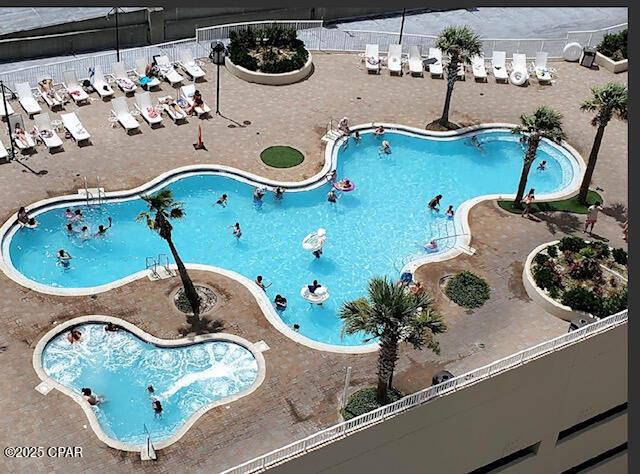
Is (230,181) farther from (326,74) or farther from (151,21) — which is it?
(151,21)

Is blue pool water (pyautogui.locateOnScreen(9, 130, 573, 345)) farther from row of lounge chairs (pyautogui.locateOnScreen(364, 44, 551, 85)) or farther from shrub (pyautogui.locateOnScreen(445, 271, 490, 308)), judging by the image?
row of lounge chairs (pyautogui.locateOnScreen(364, 44, 551, 85))

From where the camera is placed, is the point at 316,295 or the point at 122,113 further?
the point at 122,113

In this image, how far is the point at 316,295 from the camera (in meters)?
29.2

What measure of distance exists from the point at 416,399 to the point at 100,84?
26.7 metres

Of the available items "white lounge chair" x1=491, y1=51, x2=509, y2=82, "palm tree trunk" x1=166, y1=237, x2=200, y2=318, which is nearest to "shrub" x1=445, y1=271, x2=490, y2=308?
"palm tree trunk" x1=166, y1=237, x2=200, y2=318

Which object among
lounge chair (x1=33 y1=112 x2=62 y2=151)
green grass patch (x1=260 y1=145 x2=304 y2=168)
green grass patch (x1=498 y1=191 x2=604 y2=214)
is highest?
lounge chair (x1=33 y1=112 x2=62 y2=151)

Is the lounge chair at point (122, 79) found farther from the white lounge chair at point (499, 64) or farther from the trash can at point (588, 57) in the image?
the trash can at point (588, 57)

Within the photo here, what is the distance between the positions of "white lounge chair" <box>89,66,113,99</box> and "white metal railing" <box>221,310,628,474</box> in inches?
1003

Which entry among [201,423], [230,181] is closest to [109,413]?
[201,423]

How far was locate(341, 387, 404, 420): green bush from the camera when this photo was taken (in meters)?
22.5

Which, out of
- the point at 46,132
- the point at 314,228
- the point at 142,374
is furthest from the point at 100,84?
the point at 142,374

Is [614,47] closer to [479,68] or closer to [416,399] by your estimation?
[479,68]

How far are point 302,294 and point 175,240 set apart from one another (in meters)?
6.65

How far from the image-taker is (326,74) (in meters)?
43.5
